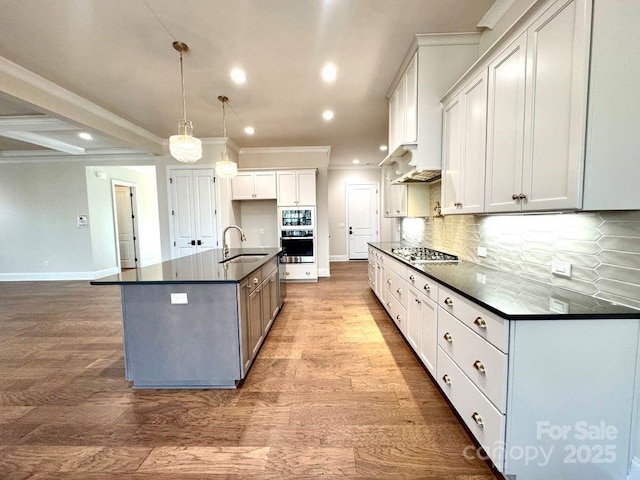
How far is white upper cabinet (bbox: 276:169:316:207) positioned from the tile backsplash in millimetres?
3348

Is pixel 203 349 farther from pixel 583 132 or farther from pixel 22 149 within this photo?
pixel 22 149

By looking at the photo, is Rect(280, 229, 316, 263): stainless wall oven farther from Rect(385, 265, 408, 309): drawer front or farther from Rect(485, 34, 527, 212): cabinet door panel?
Rect(485, 34, 527, 212): cabinet door panel

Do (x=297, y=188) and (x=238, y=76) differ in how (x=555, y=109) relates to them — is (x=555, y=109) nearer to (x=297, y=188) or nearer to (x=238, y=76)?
(x=238, y=76)

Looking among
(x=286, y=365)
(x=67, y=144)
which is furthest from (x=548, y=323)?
(x=67, y=144)

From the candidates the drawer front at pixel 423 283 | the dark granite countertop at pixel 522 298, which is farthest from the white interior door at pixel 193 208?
the dark granite countertop at pixel 522 298

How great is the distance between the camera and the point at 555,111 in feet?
4.36

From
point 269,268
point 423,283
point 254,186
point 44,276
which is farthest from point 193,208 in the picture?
point 423,283

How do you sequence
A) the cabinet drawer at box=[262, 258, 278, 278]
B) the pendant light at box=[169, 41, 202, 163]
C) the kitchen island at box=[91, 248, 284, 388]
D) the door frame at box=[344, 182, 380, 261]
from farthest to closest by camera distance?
the door frame at box=[344, 182, 380, 261], the cabinet drawer at box=[262, 258, 278, 278], the pendant light at box=[169, 41, 202, 163], the kitchen island at box=[91, 248, 284, 388]

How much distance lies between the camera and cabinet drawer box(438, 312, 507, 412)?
124 centimetres

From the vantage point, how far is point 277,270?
12.0 feet

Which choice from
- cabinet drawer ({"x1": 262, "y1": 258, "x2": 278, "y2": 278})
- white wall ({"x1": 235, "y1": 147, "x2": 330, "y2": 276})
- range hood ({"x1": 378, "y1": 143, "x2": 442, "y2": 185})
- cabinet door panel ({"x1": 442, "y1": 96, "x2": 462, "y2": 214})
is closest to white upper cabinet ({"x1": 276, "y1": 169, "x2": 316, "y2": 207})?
white wall ({"x1": 235, "y1": 147, "x2": 330, "y2": 276})

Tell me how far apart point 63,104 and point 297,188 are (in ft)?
11.5

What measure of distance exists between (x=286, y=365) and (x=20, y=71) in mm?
4025

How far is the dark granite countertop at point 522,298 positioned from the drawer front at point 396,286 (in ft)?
2.05
